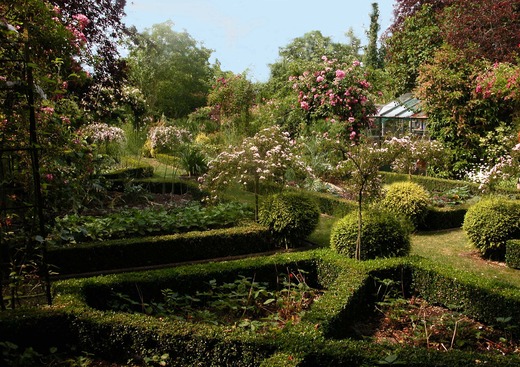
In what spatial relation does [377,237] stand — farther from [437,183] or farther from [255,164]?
[437,183]

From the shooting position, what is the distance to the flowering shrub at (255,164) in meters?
6.67

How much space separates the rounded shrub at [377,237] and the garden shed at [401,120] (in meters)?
9.69

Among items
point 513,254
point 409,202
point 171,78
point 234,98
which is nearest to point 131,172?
point 409,202

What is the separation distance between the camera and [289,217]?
611cm

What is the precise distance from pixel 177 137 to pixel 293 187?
3.76 metres

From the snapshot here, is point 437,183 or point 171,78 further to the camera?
point 171,78

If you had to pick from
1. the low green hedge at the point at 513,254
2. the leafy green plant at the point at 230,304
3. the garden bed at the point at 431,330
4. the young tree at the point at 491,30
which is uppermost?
the young tree at the point at 491,30

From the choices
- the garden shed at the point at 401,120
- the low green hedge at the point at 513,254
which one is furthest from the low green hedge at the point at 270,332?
the garden shed at the point at 401,120

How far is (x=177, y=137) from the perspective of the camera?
11133 mm

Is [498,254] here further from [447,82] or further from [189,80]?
[189,80]

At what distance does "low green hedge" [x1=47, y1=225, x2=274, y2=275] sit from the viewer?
17.5 feet

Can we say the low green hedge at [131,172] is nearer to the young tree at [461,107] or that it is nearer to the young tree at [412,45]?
the young tree at [461,107]

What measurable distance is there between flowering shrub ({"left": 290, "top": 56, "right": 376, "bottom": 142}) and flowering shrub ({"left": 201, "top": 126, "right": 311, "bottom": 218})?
5786mm

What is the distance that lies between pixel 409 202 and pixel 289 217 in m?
2.19
